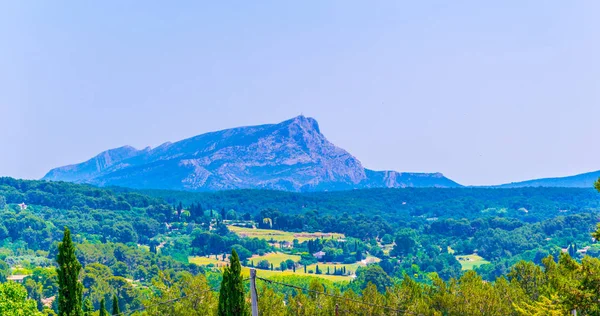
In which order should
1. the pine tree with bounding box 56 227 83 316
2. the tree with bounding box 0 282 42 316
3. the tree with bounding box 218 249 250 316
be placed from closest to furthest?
the pine tree with bounding box 56 227 83 316 → the tree with bounding box 218 249 250 316 → the tree with bounding box 0 282 42 316

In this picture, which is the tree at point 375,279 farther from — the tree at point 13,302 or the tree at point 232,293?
the tree at point 232,293

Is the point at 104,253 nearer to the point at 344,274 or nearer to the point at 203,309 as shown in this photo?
the point at 344,274

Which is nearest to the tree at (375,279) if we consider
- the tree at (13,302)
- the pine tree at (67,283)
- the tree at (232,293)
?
the tree at (13,302)

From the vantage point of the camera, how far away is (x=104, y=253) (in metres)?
173

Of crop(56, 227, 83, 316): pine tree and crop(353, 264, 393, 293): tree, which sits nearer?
crop(56, 227, 83, 316): pine tree

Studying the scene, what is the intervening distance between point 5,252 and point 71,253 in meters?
164

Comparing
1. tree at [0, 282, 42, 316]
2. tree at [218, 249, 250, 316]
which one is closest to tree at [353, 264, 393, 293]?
tree at [0, 282, 42, 316]

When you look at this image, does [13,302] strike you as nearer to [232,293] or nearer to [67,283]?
[67,283]

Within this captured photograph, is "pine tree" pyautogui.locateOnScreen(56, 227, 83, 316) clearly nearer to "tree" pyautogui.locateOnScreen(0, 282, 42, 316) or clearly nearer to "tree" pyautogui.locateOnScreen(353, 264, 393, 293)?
"tree" pyautogui.locateOnScreen(0, 282, 42, 316)

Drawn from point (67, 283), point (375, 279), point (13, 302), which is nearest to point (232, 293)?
point (67, 283)

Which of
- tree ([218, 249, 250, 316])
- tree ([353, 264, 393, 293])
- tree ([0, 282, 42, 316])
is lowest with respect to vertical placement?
tree ([353, 264, 393, 293])

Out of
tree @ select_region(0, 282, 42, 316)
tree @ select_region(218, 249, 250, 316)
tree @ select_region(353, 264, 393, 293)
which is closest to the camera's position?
tree @ select_region(218, 249, 250, 316)

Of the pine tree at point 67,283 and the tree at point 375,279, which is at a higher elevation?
the pine tree at point 67,283

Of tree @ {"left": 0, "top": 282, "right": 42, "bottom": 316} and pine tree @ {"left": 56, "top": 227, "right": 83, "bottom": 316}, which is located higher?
pine tree @ {"left": 56, "top": 227, "right": 83, "bottom": 316}
